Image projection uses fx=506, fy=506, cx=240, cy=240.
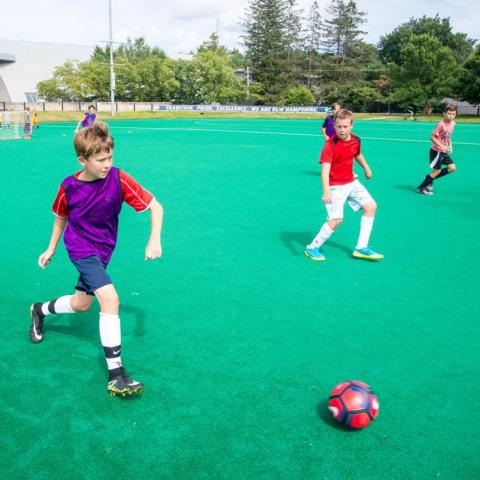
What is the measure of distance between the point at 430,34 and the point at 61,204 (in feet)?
357

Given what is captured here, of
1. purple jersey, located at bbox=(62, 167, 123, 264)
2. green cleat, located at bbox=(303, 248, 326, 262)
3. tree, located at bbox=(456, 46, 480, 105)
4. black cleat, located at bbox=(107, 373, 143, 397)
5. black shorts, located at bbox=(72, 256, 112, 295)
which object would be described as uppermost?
tree, located at bbox=(456, 46, 480, 105)

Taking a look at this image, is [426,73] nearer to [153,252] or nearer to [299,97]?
[299,97]

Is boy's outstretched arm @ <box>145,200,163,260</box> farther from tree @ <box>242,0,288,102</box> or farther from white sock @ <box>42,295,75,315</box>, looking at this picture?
tree @ <box>242,0,288,102</box>

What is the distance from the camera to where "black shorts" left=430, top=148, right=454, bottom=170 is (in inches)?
466

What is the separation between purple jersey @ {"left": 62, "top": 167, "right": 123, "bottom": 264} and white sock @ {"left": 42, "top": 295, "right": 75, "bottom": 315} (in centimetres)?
70

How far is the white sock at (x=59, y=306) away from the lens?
425cm

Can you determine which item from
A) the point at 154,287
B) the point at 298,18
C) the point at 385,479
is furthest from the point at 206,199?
the point at 298,18

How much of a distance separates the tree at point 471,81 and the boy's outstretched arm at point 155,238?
227 feet

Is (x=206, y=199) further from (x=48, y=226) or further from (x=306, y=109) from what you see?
(x=306, y=109)

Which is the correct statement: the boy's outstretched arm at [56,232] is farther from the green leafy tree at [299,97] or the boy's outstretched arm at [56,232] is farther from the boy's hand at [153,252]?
the green leafy tree at [299,97]

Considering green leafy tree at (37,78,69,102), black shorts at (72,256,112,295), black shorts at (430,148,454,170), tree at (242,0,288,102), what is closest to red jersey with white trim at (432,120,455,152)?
black shorts at (430,148,454,170)

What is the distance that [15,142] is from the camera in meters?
24.4

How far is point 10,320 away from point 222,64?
7629 cm

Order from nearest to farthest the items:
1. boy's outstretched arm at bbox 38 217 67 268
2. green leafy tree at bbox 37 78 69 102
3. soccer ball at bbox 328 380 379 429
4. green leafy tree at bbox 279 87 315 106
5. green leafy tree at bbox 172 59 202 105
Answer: soccer ball at bbox 328 380 379 429, boy's outstretched arm at bbox 38 217 67 268, green leafy tree at bbox 37 78 69 102, green leafy tree at bbox 172 59 202 105, green leafy tree at bbox 279 87 315 106
